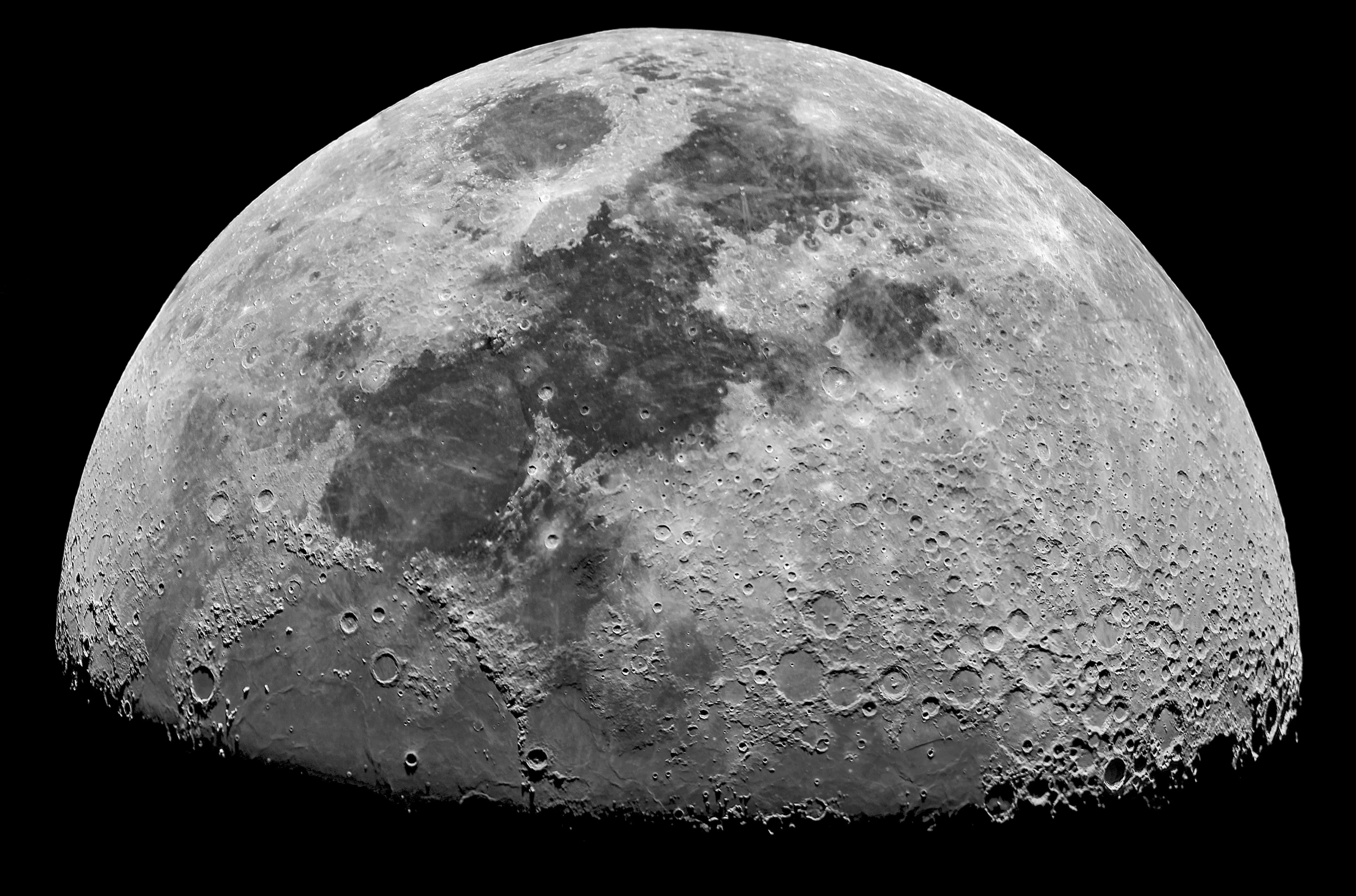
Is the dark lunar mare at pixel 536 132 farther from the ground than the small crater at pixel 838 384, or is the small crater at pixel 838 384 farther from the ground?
the dark lunar mare at pixel 536 132

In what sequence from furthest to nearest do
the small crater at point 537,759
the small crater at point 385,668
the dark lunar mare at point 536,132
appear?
the dark lunar mare at point 536,132, the small crater at point 385,668, the small crater at point 537,759

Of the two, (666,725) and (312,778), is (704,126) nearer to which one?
(666,725)

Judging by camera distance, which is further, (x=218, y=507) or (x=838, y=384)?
(x=218, y=507)

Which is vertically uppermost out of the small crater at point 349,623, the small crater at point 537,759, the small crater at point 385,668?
the small crater at point 349,623

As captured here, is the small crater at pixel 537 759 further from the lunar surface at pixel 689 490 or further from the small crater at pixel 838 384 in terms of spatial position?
the small crater at pixel 838 384

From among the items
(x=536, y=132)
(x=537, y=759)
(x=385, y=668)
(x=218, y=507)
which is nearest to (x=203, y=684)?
(x=218, y=507)

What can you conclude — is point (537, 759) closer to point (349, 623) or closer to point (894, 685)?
point (349, 623)

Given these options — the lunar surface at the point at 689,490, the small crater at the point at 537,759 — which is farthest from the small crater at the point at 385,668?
the small crater at the point at 537,759

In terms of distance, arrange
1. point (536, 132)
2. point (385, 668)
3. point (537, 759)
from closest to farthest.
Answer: point (537, 759)
point (385, 668)
point (536, 132)
